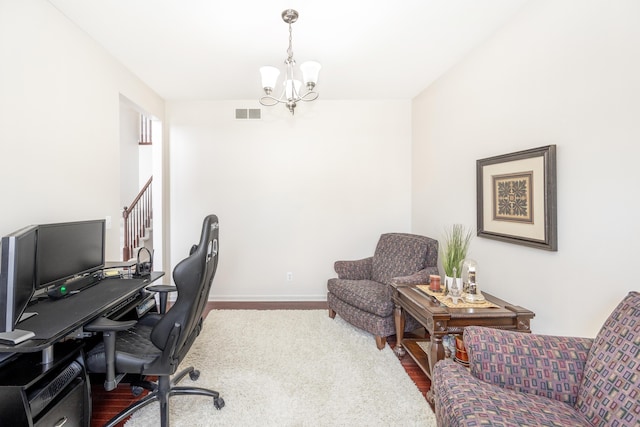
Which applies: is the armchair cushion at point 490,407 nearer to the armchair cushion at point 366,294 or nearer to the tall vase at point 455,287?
the tall vase at point 455,287

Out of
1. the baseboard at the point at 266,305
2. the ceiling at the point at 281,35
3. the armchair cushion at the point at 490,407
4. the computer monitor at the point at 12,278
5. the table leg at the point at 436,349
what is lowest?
the baseboard at the point at 266,305

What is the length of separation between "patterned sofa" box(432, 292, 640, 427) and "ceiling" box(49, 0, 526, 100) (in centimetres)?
216

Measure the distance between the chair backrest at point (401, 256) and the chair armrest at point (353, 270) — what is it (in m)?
0.07

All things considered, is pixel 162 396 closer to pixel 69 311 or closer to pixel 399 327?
pixel 69 311

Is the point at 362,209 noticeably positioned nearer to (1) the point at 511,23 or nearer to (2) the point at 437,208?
(2) the point at 437,208

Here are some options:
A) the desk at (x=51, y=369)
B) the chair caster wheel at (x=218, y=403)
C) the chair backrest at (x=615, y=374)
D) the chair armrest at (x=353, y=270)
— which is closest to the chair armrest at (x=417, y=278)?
the chair armrest at (x=353, y=270)

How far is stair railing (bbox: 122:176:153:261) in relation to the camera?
4707 mm

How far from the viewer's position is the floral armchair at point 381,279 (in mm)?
2576

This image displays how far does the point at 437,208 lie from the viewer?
3227 millimetres

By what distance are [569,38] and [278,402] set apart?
2984 mm

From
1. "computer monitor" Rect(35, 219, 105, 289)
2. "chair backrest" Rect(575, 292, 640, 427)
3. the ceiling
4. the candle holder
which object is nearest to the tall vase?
the candle holder

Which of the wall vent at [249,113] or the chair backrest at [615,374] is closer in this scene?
the chair backrest at [615,374]

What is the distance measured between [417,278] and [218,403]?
188cm

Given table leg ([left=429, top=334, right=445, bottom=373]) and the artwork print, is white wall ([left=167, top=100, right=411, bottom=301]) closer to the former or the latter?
the artwork print
